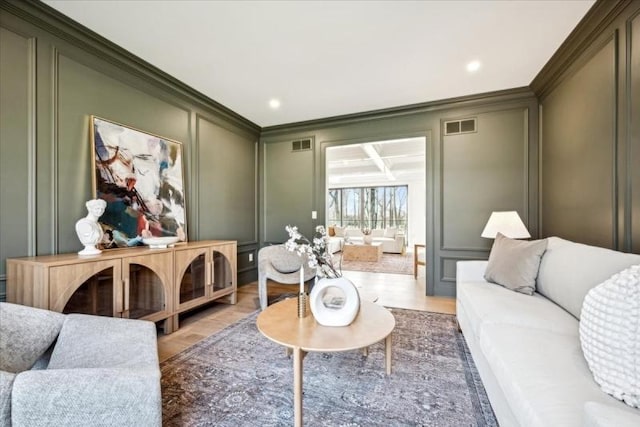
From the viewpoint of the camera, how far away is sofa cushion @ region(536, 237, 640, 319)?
1448mm

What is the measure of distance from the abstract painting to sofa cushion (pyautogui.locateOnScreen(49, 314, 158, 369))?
1.22 metres

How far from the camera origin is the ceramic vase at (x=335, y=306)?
66.2 inches

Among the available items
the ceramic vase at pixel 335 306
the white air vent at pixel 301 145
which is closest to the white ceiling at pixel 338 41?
the white air vent at pixel 301 145

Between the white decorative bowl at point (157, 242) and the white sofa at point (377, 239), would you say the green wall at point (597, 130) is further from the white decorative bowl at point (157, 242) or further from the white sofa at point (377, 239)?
the white sofa at point (377, 239)

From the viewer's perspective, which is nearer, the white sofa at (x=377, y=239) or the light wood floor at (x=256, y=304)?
the light wood floor at (x=256, y=304)

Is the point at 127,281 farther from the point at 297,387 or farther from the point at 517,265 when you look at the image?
the point at 517,265

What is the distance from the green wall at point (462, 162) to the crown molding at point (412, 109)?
0.04 feet

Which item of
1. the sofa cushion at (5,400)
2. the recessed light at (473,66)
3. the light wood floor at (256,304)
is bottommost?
the light wood floor at (256,304)

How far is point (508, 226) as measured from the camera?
9.13ft

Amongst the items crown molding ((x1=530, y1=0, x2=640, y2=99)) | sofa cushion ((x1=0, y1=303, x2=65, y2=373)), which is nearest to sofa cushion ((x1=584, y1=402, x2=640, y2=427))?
sofa cushion ((x1=0, y1=303, x2=65, y2=373))

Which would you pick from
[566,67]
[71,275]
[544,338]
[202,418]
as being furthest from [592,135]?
[71,275]

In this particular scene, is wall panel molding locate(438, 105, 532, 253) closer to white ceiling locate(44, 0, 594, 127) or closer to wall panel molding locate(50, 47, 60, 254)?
white ceiling locate(44, 0, 594, 127)

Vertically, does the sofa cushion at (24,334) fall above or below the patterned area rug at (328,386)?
above

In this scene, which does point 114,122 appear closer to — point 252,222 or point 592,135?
point 252,222
